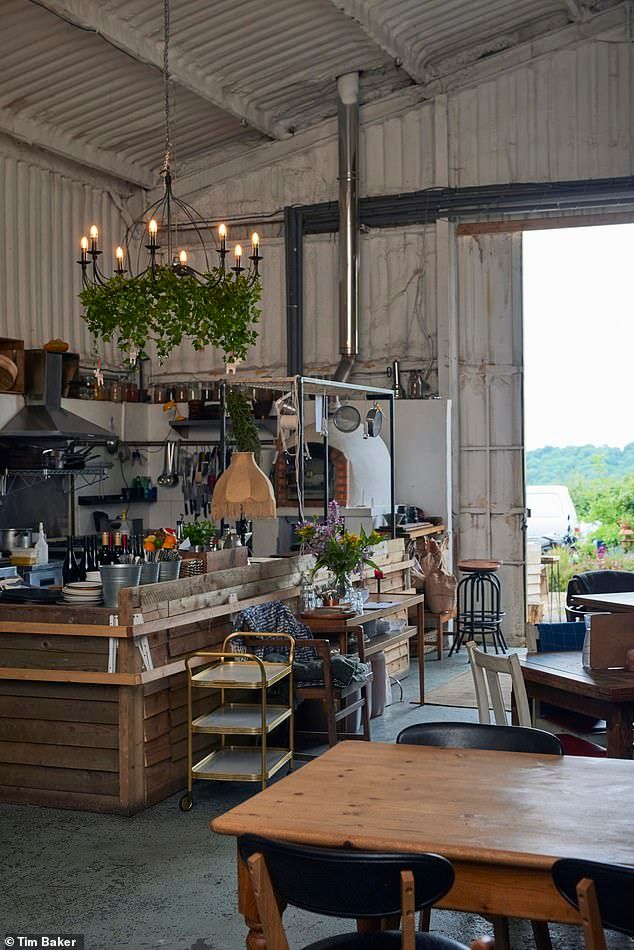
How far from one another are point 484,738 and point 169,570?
2.60 meters

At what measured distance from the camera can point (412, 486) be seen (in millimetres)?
10227

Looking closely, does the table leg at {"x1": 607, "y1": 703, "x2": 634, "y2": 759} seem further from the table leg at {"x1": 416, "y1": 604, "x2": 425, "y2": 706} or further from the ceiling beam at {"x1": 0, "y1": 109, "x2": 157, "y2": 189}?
the ceiling beam at {"x1": 0, "y1": 109, "x2": 157, "y2": 189}

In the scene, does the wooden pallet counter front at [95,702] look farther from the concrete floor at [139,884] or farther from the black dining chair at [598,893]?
the black dining chair at [598,893]

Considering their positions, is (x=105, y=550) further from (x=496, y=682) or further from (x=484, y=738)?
(x=484, y=738)

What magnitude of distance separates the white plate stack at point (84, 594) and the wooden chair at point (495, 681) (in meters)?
1.98

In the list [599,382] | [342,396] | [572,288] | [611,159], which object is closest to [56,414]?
[342,396]

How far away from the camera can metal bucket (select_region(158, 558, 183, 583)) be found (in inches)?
216

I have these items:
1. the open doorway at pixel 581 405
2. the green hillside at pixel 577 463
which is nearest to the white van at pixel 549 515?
the open doorway at pixel 581 405

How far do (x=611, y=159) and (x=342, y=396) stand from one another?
3484 millimetres

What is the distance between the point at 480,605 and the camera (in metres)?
10.4

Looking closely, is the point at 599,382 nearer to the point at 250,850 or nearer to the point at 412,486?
the point at 412,486

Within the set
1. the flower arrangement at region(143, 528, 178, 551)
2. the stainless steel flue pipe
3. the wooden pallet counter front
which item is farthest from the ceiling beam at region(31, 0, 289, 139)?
the wooden pallet counter front

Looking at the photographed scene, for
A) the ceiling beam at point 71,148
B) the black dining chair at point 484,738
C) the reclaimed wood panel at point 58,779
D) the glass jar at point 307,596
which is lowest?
the reclaimed wood panel at point 58,779

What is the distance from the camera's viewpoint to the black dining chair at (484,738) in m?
3.24
